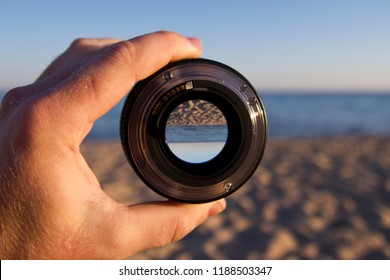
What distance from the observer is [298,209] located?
4422 millimetres

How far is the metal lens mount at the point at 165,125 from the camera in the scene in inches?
54.1

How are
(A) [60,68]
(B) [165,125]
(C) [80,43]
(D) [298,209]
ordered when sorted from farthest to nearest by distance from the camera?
(D) [298,209]
(C) [80,43]
(A) [60,68]
(B) [165,125]

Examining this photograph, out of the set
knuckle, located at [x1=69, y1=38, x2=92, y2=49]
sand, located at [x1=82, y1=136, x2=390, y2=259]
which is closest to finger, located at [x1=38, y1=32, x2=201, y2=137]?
knuckle, located at [x1=69, y1=38, x2=92, y2=49]

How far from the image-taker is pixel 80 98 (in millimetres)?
1212

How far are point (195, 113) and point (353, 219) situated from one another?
3351 millimetres

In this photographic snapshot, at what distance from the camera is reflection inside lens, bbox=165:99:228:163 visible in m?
1.39

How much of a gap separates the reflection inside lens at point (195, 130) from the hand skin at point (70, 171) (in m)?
0.18

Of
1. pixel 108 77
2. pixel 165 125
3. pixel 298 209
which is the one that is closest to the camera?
pixel 108 77

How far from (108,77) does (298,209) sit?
3.58 m

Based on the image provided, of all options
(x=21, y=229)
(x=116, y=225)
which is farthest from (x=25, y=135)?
(x=116, y=225)

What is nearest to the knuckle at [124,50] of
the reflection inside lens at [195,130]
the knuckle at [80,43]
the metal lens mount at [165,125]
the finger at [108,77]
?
the finger at [108,77]

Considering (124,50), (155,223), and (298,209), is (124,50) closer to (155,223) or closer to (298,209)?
(155,223)

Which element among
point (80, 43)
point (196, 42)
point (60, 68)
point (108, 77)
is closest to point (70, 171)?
point (108, 77)
